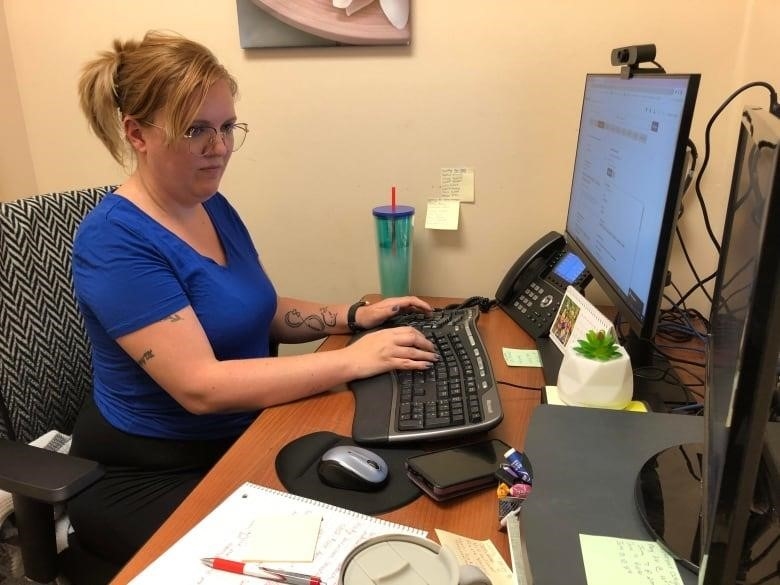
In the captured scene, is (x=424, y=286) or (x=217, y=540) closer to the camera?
(x=217, y=540)

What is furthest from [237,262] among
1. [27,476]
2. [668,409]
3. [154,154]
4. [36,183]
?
[36,183]

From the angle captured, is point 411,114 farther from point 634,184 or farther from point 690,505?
point 690,505

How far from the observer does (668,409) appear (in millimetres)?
937

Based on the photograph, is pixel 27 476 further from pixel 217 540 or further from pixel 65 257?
pixel 65 257

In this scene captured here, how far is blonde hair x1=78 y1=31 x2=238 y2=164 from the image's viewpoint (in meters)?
1.01

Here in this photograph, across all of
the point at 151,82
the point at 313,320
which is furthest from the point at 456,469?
the point at 151,82

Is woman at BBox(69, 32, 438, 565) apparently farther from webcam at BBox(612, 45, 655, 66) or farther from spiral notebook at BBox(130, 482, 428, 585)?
webcam at BBox(612, 45, 655, 66)

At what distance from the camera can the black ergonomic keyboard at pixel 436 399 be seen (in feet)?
2.93

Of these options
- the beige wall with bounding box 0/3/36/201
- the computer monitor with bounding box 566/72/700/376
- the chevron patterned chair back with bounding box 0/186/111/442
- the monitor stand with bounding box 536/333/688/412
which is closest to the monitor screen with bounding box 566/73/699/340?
the computer monitor with bounding box 566/72/700/376

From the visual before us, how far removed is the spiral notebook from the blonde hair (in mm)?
612

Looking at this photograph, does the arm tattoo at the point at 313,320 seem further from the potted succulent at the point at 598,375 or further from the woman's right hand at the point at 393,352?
the potted succulent at the point at 598,375

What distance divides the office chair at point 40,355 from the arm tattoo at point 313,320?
418 mm

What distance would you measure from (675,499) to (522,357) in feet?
1.92

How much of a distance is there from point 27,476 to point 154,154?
541mm
